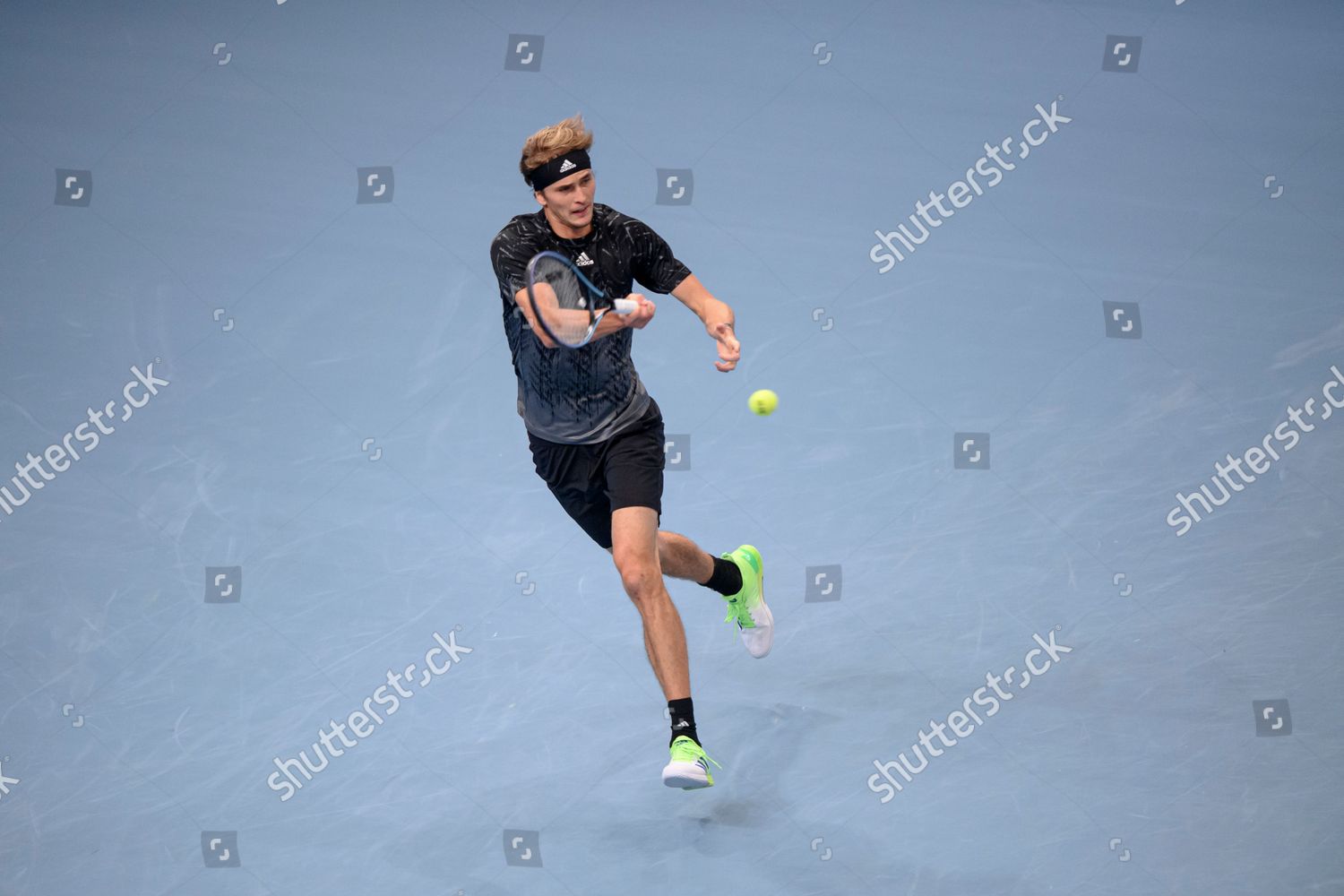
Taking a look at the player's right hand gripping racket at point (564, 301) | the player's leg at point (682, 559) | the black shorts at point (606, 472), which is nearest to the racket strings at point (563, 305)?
the player's right hand gripping racket at point (564, 301)

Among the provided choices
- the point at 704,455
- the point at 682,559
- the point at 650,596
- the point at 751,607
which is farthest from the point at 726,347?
the point at 704,455

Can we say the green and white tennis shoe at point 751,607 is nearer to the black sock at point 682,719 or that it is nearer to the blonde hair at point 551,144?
the black sock at point 682,719

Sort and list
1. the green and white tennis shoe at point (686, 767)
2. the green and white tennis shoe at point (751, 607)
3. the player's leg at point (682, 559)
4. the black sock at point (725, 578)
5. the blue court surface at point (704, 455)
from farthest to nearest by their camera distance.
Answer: the green and white tennis shoe at point (751, 607) < the black sock at point (725, 578) < the blue court surface at point (704, 455) < the player's leg at point (682, 559) < the green and white tennis shoe at point (686, 767)

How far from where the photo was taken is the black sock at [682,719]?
423 centimetres

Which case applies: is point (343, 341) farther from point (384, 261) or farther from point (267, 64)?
point (267, 64)

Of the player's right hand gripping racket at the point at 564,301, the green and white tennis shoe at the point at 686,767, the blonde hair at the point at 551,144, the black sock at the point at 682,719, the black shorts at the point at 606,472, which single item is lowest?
the green and white tennis shoe at the point at 686,767

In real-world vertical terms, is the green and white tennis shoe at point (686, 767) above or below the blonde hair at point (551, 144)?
below

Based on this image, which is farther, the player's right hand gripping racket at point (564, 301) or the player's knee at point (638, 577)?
the player's knee at point (638, 577)

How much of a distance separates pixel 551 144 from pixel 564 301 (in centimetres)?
49

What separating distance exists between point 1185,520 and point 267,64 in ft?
16.6

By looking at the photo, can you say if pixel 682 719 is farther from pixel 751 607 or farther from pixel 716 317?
pixel 716 317

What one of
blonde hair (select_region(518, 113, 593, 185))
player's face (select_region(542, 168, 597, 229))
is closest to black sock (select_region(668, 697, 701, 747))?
player's face (select_region(542, 168, 597, 229))

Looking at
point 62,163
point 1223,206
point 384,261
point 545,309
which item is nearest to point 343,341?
point 384,261

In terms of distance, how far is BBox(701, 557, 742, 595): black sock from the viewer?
5.05m
